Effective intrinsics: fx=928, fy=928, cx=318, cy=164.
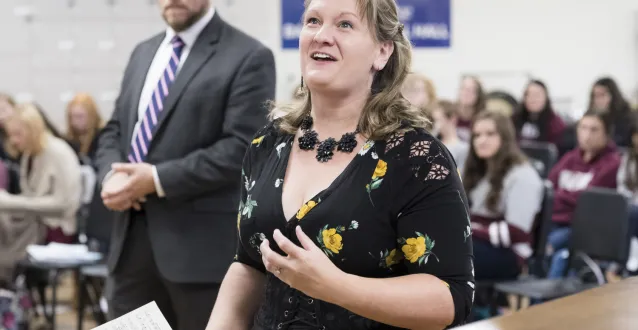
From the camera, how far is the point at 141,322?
1.80m

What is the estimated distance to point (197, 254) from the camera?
2830 millimetres

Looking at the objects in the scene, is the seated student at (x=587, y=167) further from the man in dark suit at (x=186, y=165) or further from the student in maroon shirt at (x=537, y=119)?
the man in dark suit at (x=186, y=165)

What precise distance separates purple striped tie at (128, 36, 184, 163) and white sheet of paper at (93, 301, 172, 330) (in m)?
1.11

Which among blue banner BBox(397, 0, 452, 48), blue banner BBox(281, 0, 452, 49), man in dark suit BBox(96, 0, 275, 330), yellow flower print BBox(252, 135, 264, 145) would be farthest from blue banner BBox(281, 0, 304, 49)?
yellow flower print BBox(252, 135, 264, 145)

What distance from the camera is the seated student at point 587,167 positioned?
20.2 feet

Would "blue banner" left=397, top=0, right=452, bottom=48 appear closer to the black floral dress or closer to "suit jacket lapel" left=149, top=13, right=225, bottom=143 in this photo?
"suit jacket lapel" left=149, top=13, right=225, bottom=143

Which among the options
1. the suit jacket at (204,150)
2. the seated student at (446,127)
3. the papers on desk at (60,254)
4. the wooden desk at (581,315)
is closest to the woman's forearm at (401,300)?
the wooden desk at (581,315)

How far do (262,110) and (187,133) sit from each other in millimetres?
249

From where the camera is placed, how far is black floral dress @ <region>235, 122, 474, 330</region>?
1.69 m

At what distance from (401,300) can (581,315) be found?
31 cm

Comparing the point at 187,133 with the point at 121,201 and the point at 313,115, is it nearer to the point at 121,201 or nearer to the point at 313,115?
the point at 121,201

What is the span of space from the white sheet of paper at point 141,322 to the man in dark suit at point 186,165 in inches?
37.7

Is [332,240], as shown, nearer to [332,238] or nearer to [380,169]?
[332,238]

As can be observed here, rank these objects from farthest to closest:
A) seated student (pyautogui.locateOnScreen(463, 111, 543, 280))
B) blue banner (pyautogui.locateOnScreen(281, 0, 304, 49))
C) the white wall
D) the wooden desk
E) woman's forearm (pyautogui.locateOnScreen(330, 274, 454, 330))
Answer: the white wall < blue banner (pyautogui.locateOnScreen(281, 0, 304, 49)) < seated student (pyautogui.locateOnScreen(463, 111, 543, 280)) < woman's forearm (pyautogui.locateOnScreen(330, 274, 454, 330)) < the wooden desk
